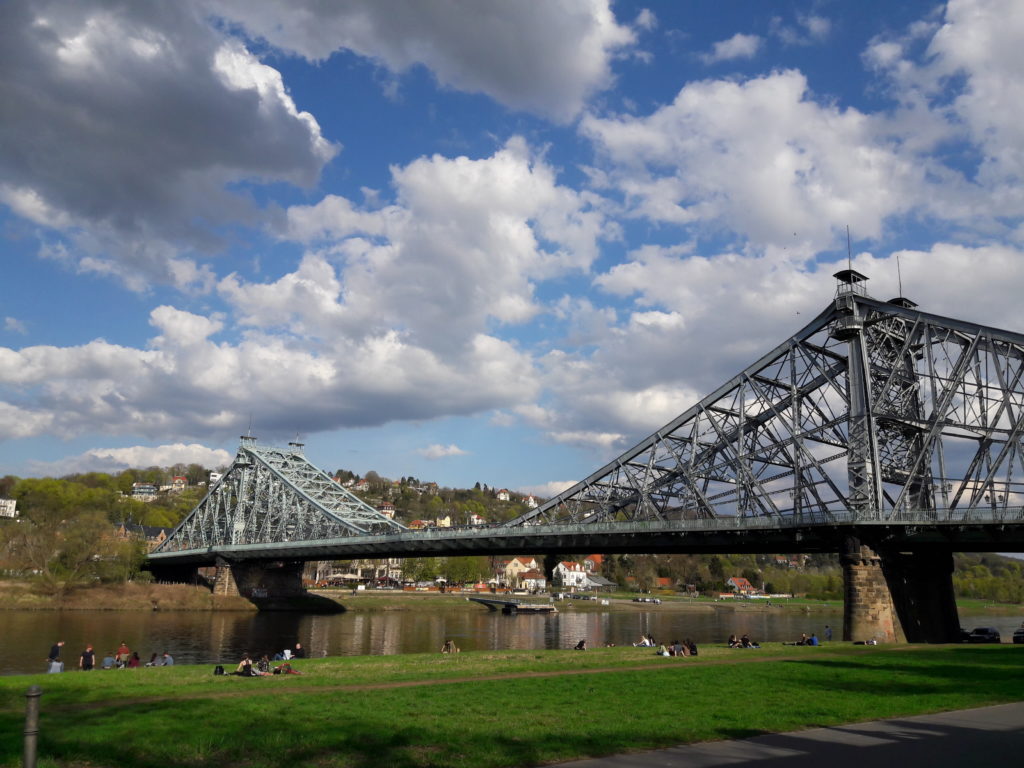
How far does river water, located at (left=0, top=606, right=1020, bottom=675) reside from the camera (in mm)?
A: 48938

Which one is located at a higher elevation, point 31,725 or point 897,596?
point 31,725

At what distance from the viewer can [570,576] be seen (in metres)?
170

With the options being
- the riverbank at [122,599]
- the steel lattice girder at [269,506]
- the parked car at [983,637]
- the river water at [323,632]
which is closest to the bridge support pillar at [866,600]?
the parked car at [983,637]

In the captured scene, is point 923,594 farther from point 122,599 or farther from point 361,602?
point 122,599

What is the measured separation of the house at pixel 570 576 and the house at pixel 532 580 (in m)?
3.87

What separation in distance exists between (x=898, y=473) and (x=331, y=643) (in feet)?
128

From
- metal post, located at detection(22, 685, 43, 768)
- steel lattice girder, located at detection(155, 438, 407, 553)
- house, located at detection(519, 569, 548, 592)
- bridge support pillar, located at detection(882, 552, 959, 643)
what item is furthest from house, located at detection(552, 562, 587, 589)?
metal post, located at detection(22, 685, 43, 768)

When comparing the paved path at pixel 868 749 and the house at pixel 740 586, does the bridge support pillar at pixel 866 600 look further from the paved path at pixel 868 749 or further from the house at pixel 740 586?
the house at pixel 740 586

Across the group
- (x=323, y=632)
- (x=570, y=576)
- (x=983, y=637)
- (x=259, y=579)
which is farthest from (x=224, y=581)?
(x=570, y=576)

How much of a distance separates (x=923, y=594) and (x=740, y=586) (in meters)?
120

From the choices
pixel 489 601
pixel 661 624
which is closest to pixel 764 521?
pixel 661 624

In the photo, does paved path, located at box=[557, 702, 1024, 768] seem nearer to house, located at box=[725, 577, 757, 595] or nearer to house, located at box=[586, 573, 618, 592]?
house, located at box=[725, 577, 757, 595]

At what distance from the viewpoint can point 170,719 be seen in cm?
1378

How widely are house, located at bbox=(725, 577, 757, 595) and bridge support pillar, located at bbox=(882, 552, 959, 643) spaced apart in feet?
373
